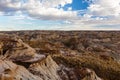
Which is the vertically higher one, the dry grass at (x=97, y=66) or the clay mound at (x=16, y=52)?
the clay mound at (x=16, y=52)

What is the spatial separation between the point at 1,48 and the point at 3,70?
13.3m

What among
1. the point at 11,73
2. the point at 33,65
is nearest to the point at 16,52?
the point at 33,65

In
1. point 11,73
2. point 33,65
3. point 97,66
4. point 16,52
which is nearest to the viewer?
point 11,73

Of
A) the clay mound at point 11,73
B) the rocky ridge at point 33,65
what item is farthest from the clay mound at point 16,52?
the clay mound at point 11,73

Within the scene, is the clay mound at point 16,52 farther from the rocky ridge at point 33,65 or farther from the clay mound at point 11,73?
the clay mound at point 11,73

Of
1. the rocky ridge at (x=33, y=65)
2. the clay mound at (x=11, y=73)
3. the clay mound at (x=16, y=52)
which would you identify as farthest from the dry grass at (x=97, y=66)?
the clay mound at (x=11, y=73)

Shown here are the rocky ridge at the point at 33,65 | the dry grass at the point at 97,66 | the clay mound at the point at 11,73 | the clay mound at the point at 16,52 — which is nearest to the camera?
the clay mound at the point at 11,73

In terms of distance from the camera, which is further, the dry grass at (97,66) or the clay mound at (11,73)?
the dry grass at (97,66)

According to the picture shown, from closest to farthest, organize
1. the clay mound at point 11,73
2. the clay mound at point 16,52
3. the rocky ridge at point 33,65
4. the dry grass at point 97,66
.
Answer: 1. the clay mound at point 11,73
2. the rocky ridge at point 33,65
3. the clay mound at point 16,52
4. the dry grass at point 97,66

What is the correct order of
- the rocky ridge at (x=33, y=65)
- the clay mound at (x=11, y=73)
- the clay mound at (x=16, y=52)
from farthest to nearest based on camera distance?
1. the clay mound at (x=16, y=52)
2. the rocky ridge at (x=33, y=65)
3. the clay mound at (x=11, y=73)

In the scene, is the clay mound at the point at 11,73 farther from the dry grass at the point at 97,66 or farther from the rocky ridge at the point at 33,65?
the dry grass at the point at 97,66

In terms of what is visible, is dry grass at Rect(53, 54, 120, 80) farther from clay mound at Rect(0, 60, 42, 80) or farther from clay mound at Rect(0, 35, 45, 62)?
clay mound at Rect(0, 60, 42, 80)

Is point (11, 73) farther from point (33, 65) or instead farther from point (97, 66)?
point (97, 66)

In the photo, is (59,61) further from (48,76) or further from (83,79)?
(48,76)
